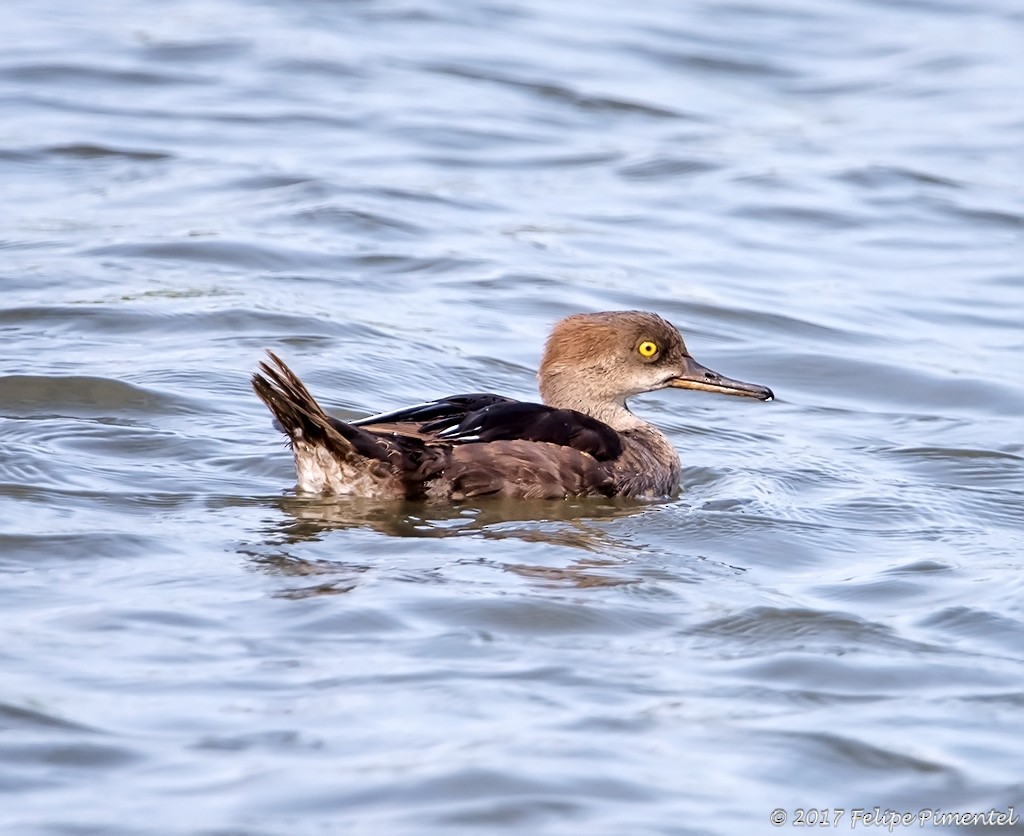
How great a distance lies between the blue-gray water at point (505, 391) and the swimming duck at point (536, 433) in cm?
15

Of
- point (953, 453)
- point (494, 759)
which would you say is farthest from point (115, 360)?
Result: point (494, 759)

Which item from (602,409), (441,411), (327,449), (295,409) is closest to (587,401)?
(602,409)

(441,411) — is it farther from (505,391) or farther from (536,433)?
(505,391)

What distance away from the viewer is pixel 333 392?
372 inches

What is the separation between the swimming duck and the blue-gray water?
0.15 meters

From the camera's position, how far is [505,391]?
32.0 ft

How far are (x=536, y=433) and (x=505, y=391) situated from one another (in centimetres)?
190

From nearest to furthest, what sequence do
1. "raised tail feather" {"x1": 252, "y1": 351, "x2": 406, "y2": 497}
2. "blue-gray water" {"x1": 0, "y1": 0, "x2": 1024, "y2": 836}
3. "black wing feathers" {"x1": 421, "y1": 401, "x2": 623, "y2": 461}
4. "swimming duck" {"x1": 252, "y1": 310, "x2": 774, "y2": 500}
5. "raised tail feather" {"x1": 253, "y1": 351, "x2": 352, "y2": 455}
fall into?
"blue-gray water" {"x1": 0, "y1": 0, "x2": 1024, "y2": 836} < "raised tail feather" {"x1": 253, "y1": 351, "x2": 352, "y2": 455} < "raised tail feather" {"x1": 252, "y1": 351, "x2": 406, "y2": 497} < "swimming duck" {"x1": 252, "y1": 310, "x2": 774, "y2": 500} < "black wing feathers" {"x1": 421, "y1": 401, "x2": 623, "y2": 461}

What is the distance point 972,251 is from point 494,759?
9264 millimetres

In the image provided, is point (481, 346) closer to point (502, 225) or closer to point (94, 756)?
point (502, 225)

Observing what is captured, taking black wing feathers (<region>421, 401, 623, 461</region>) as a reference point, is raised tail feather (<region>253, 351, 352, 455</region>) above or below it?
above

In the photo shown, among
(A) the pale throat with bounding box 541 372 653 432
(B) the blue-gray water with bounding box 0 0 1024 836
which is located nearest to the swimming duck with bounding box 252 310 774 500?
(A) the pale throat with bounding box 541 372 653 432

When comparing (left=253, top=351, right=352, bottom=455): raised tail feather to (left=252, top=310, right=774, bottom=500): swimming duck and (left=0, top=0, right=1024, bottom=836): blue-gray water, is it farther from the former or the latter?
(left=0, top=0, right=1024, bottom=836): blue-gray water

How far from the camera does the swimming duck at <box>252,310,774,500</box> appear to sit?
294 inches
